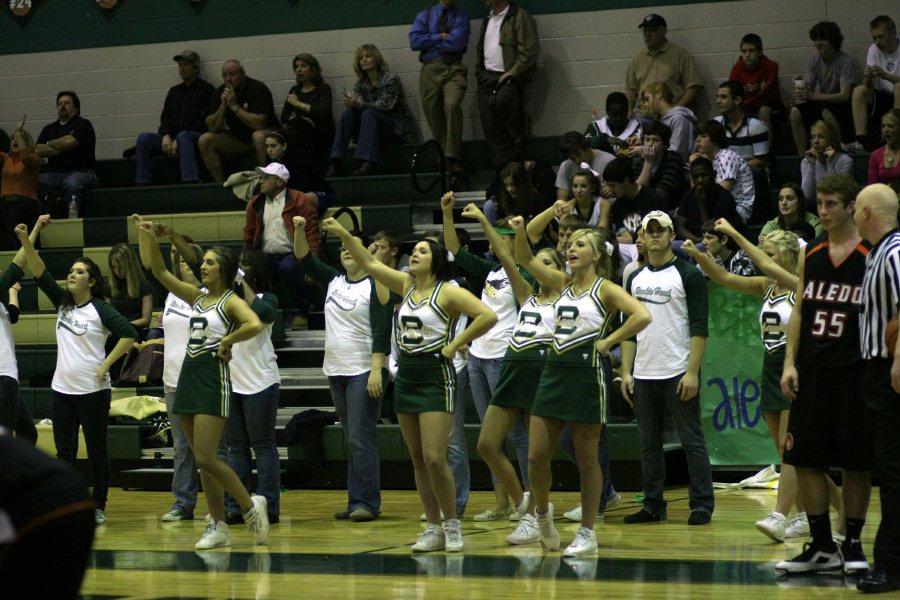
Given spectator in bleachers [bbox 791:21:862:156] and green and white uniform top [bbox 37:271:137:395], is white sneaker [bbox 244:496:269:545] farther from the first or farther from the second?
spectator in bleachers [bbox 791:21:862:156]

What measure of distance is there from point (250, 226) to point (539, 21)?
3.95m

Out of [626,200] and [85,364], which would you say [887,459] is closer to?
[626,200]

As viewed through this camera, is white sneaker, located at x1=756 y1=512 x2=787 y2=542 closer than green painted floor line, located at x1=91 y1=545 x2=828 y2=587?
No

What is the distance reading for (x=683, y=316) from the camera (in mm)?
7031

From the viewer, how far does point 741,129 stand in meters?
10.4

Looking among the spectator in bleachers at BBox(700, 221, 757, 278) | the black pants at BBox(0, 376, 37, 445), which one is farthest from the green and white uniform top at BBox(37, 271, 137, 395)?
the spectator in bleachers at BBox(700, 221, 757, 278)

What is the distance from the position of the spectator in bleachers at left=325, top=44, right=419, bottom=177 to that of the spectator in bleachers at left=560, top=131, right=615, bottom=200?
91.9 inches

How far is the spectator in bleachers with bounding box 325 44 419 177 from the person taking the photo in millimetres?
12000

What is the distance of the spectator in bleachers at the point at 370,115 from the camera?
12.0m

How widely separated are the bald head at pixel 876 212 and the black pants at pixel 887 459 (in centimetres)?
52

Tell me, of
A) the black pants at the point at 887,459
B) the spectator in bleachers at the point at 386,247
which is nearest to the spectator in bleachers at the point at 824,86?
the spectator in bleachers at the point at 386,247

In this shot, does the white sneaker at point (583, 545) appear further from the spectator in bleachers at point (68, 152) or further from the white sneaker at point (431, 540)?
the spectator in bleachers at point (68, 152)

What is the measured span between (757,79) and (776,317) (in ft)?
17.0

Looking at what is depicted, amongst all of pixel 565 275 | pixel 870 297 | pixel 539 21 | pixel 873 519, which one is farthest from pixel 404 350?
pixel 539 21
